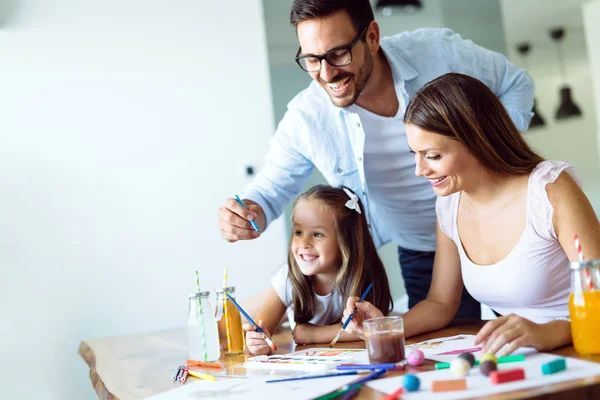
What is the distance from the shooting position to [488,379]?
1.06 m

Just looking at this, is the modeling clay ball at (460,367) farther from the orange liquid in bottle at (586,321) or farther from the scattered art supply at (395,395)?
the orange liquid in bottle at (586,321)

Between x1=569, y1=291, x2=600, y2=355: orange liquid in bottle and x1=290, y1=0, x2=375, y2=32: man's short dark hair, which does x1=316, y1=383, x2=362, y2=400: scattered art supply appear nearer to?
x1=569, y1=291, x2=600, y2=355: orange liquid in bottle

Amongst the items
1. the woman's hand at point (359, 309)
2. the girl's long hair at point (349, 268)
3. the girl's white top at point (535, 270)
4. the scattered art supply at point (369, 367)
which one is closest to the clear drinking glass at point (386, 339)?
the scattered art supply at point (369, 367)

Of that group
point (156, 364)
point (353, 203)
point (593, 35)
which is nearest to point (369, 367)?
point (156, 364)

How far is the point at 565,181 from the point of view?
1514mm

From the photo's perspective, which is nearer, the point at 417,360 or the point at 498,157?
the point at 417,360

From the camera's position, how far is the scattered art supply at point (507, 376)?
1.02 metres

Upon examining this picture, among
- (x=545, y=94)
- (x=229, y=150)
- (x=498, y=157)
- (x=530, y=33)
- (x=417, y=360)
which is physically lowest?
(x=417, y=360)

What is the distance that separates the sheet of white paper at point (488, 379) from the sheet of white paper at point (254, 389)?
0.08 metres

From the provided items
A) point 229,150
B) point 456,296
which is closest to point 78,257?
point 229,150

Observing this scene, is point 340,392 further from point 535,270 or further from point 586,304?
point 535,270

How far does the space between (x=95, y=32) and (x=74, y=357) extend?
1.68 m

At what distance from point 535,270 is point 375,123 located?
0.80 metres

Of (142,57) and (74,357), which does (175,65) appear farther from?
(74,357)
